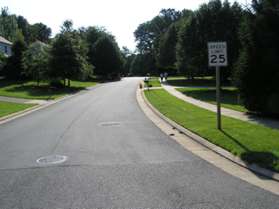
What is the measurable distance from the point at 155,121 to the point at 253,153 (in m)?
8.58

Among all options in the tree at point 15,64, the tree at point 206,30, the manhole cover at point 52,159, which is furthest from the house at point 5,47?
the manhole cover at point 52,159

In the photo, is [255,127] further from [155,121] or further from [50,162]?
[50,162]

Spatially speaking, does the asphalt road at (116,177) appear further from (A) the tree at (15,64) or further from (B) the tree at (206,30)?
(A) the tree at (15,64)

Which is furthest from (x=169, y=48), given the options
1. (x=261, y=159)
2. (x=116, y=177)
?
(x=116, y=177)

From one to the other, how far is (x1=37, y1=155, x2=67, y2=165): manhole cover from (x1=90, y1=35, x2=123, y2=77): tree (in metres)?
74.3

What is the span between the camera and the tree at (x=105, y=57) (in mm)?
84062

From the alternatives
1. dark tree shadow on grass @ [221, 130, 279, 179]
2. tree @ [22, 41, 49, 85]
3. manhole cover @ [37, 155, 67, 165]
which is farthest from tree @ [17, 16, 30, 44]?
dark tree shadow on grass @ [221, 130, 279, 179]

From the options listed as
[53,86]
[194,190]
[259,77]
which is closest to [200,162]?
[194,190]

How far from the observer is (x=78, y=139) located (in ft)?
43.1

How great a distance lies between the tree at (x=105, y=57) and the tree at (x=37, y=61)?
1075 inches

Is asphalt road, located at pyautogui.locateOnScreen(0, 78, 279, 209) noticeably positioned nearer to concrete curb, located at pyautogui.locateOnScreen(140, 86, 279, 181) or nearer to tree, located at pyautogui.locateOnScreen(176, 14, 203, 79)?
concrete curb, located at pyautogui.locateOnScreen(140, 86, 279, 181)

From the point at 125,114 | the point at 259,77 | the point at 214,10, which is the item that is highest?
the point at 214,10

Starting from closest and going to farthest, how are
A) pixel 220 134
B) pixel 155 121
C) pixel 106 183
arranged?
pixel 106 183, pixel 220 134, pixel 155 121

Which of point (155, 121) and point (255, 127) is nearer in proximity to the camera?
point (255, 127)
